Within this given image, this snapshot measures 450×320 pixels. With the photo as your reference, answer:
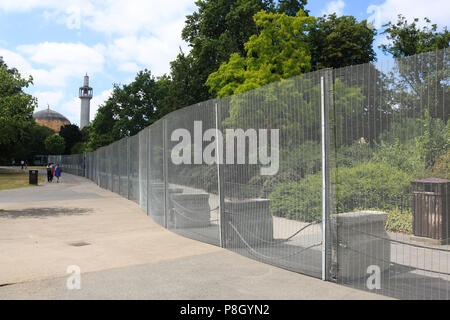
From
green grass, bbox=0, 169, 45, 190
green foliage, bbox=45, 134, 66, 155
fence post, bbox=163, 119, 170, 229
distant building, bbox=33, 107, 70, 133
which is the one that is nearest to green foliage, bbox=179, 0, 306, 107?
green grass, bbox=0, 169, 45, 190

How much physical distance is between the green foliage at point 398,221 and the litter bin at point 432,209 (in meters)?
0.25

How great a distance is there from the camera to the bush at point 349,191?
15.0 ft

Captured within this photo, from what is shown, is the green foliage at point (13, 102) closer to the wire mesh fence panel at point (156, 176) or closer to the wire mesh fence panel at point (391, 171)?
the wire mesh fence panel at point (156, 176)

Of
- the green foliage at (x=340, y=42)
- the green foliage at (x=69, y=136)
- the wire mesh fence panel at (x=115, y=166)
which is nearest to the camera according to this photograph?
the wire mesh fence panel at (x=115, y=166)

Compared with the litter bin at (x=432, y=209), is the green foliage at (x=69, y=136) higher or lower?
higher

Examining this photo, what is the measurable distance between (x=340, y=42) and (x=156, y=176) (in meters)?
24.3

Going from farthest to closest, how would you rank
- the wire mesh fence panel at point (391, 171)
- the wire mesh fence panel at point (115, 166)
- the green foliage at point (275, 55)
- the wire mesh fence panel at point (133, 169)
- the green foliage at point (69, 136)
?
the green foliage at point (69, 136)
the green foliage at point (275, 55)
the wire mesh fence panel at point (115, 166)
the wire mesh fence panel at point (133, 169)
the wire mesh fence panel at point (391, 171)

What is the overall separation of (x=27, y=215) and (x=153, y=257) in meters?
7.86

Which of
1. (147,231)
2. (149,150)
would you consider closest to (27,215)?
(149,150)

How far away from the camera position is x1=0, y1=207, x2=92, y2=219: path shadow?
498 inches

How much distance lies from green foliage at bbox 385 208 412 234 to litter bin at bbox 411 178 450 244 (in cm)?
25

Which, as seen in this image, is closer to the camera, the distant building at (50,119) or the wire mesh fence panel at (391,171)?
the wire mesh fence panel at (391,171)

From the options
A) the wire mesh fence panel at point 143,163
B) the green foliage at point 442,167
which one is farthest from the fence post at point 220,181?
the wire mesh fence panel at point 143,163
